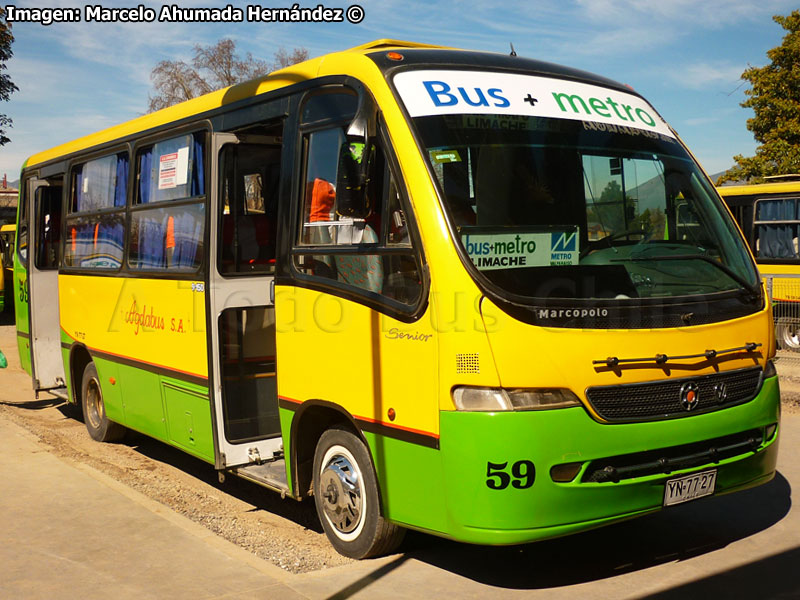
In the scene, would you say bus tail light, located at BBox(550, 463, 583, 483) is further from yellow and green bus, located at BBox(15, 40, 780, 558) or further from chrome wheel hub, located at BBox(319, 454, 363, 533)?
chrome wheel hub, located at BBox(319, 454, 363, 533)

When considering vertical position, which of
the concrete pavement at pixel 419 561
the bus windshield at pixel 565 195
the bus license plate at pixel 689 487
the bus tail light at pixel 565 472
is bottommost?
the concrete pavement at pixel 419 561

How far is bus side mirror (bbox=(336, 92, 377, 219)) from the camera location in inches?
199

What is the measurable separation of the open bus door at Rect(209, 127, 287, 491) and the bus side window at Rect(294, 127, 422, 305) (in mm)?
1144

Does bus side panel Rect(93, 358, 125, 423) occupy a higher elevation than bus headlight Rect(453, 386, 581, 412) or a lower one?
lower

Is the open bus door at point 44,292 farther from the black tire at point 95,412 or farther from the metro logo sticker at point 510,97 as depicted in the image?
the metro logo sticker at point 510,97

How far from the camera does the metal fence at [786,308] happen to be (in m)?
14.8

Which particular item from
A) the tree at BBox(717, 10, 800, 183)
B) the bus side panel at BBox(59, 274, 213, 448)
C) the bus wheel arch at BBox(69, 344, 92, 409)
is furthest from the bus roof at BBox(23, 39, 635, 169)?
the tree at BBox(717, 10, 800, 183)

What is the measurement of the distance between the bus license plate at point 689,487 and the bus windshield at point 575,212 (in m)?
1.01

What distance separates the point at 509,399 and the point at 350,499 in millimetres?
1490

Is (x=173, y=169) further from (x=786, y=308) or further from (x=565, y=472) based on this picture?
(x=786, y=308)

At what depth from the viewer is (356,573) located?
5.25 meters

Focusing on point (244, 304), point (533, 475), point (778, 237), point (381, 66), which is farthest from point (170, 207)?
point (778, 237)

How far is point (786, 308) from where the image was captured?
593 inches

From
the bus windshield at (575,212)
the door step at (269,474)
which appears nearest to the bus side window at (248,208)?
the door step at (269,474)
